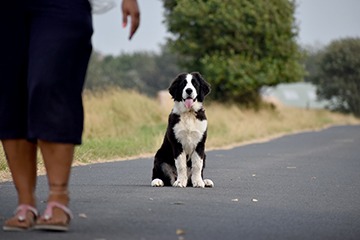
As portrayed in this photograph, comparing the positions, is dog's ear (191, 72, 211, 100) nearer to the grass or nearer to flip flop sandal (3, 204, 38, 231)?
the grass

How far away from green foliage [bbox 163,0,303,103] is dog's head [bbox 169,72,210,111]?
26606mm

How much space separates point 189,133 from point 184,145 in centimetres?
14

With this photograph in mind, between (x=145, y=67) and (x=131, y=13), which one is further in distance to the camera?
(x=145, y=67)

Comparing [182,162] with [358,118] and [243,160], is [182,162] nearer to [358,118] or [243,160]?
[243,160]

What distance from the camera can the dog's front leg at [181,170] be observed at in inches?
437

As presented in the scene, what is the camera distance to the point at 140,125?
2908cm

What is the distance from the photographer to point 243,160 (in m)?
17.4

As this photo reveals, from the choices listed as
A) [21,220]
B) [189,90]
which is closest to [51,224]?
[21,220]

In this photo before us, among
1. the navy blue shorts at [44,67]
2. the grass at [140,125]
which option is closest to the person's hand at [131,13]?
the navy blue shorts at [44,67]

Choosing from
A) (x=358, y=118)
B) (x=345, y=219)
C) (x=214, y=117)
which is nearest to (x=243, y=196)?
(x=345, y=219)

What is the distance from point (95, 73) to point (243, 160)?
216ft

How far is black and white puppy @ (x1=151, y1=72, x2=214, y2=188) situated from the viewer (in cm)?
1116

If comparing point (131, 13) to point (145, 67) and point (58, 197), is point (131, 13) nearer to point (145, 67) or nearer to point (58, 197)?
point (58, 197)

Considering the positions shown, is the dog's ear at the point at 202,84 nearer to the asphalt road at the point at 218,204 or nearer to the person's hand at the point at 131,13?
the asphalt road at the point at 218,204
